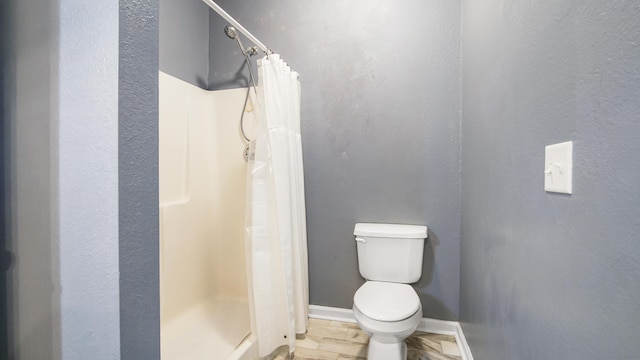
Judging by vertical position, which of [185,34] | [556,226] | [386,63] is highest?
[185,34]

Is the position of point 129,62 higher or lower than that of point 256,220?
higher

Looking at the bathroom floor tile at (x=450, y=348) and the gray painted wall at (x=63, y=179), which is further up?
the gray painted wall at (x=63, y=179)

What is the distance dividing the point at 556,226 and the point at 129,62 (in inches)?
40.5

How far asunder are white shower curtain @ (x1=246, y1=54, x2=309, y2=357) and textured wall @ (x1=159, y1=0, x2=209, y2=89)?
0.73 metres

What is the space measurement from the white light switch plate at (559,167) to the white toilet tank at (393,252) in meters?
0.97

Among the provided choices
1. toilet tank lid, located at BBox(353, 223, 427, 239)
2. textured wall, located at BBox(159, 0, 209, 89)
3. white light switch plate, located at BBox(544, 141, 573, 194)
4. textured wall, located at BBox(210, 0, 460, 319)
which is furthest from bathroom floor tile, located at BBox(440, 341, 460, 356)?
textured wall, located at BBox(159, 0, 209, 89)

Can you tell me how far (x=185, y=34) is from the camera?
1847mm

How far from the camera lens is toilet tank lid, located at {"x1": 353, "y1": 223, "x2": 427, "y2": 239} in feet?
4.99

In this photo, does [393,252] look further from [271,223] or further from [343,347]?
[271,223]

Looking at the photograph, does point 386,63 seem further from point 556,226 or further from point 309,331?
point 309,331

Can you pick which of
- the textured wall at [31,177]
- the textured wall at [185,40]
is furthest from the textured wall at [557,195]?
the textured wall at [185,40]

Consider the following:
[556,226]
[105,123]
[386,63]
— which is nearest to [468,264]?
[556,226]

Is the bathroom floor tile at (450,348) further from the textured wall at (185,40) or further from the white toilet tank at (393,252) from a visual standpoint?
the textured wall at (185,40)

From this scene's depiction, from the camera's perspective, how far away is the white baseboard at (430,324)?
1.44 meters
